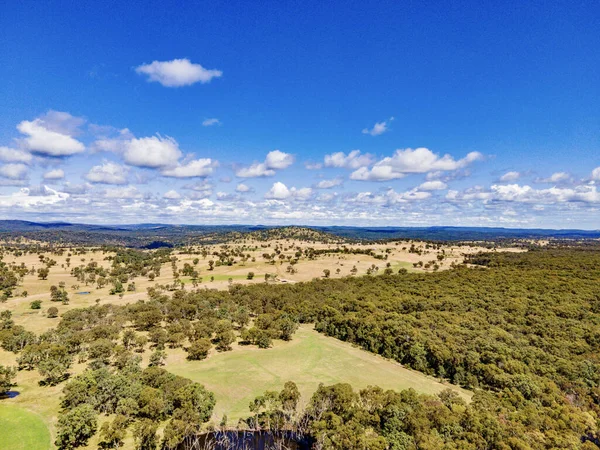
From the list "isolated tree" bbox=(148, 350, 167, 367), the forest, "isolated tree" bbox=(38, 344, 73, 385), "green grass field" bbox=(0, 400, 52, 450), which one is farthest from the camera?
"isolated tree" bbox=(148, 350, 167, 367)

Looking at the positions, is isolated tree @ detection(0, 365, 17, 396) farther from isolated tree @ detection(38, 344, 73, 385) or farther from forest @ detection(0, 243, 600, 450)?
isolated tree @ detection(38, 344, 73, 385)

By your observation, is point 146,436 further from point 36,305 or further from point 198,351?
point 36,305

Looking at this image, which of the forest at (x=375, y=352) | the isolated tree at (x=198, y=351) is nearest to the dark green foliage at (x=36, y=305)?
the forest at (x=375, y=352)

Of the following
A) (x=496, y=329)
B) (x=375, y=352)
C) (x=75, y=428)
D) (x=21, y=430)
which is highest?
(x=496, y=329)

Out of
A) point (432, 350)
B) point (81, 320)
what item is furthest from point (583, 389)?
point (81, 320)

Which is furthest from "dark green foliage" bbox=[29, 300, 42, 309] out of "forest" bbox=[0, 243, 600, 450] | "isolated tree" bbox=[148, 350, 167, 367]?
"isolated tree" bbox=[148, 350, 167, 367]

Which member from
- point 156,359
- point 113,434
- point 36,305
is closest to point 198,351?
point 156,359
